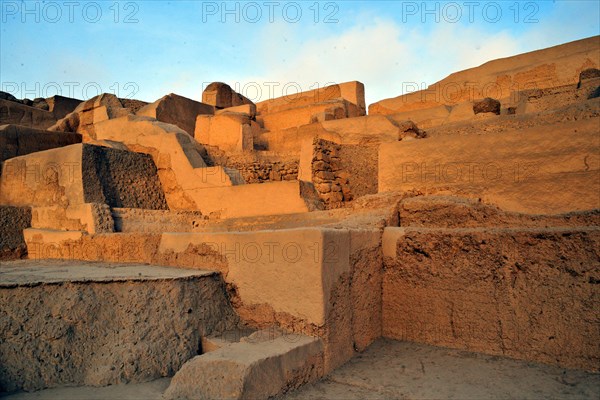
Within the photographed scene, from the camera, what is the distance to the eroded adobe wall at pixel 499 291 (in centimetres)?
254

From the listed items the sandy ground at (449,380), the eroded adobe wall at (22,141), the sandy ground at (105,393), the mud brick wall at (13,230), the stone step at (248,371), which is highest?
the eroded adobe wall at (22,141)

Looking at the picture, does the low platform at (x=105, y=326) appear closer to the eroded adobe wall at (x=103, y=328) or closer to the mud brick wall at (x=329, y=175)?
the eroded adobe wall at (x=103, y=328)

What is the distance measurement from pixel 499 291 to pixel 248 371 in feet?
5.62

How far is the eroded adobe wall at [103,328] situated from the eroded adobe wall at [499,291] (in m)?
1.35

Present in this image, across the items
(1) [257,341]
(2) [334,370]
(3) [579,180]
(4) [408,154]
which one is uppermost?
(4) [408,154]

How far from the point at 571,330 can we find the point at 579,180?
8.51 ft

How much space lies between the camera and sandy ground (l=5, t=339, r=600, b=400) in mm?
2303

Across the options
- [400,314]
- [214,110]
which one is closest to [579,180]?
[400,314]

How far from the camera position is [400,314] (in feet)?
10.8

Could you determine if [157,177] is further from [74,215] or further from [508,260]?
[508,260]

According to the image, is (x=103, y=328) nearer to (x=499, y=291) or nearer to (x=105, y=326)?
(x=105, y=326)

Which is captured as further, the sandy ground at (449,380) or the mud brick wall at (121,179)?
the mud brick wall at (121,179)

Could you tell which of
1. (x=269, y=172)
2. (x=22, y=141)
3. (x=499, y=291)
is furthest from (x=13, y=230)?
(x=499, y=291)

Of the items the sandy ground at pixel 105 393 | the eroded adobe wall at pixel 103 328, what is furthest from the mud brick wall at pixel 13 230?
the sandy ground at pixel 105 393
